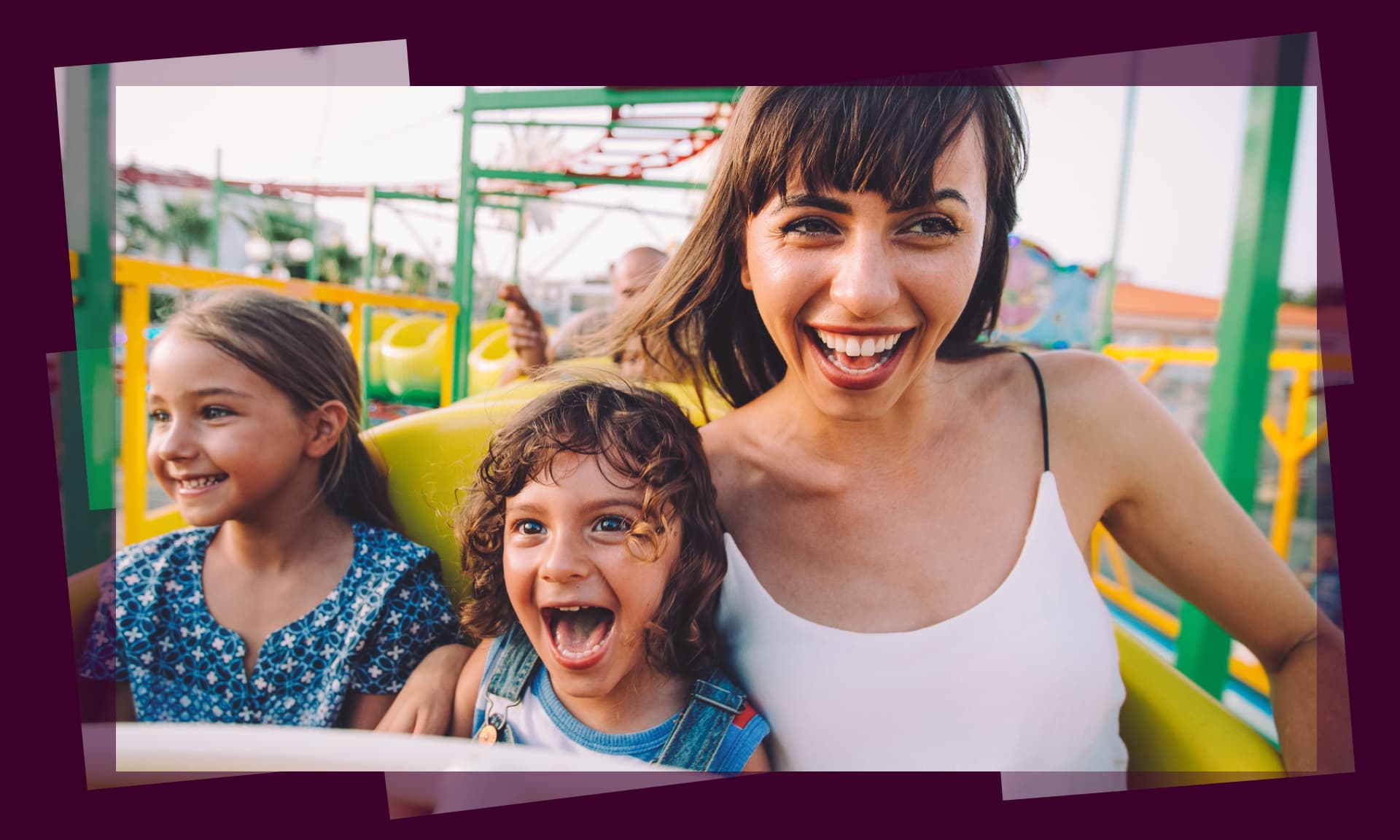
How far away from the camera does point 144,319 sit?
24.8 inches

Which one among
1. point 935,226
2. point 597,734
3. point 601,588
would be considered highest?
point 935,226

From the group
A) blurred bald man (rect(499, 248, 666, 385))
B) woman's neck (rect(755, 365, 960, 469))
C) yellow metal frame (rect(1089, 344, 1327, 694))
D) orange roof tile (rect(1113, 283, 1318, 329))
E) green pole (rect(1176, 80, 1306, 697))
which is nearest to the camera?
woman's neck (rect(755, 365, 960, 469))

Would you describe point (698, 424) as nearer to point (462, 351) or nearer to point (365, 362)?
point (365, 362)

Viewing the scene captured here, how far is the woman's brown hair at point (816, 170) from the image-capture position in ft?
1.69

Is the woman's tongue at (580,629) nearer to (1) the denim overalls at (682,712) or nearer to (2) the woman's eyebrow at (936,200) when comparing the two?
(1) the denim overalls at (682,712)

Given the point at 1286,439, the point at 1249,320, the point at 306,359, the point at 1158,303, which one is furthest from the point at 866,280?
the point at 1158,303

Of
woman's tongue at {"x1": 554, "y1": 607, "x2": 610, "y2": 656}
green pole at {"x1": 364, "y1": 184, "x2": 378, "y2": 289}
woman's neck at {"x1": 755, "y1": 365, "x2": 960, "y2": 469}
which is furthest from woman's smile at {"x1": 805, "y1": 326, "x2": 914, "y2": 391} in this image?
green pole at {"x1": 364, "y1": 184, "x2": 378, "y2": 289}

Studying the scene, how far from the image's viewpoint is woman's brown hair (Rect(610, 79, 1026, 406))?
0.52 m

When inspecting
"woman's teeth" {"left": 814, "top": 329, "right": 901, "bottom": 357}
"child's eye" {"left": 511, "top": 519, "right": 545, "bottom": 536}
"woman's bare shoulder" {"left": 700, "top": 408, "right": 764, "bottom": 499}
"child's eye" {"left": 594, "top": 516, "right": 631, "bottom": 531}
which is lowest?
"child's eye" {"left": 511, "top": 519, "right": 545, "bottom": 536}

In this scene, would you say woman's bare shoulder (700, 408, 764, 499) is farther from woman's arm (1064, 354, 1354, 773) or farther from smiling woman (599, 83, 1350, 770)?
woman's arm (1064, 354, 1354, 773)

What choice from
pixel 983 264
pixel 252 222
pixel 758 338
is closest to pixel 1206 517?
pixel 983 264

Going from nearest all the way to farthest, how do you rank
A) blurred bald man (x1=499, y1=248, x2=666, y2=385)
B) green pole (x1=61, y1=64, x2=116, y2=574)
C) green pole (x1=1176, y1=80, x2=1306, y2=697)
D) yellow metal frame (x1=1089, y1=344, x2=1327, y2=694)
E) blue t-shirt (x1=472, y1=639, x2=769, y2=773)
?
1. green pole (x1=61, y1=64, x2=116, y2=574)
2. blue t-shirt (x1=472, y1=639, x2=769, y2=773)
3. blurred bald man (x1=499, y1=248, x2=666, y2=385)
4. green pole (x1=1176, y1=80, x2=1306, y2=697)
5. yellow metal frame (x1=1089, y1=344, x2=1327, y2=694)

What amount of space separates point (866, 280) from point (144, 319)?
1.78ft

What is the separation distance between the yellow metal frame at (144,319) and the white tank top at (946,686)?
0.48m
